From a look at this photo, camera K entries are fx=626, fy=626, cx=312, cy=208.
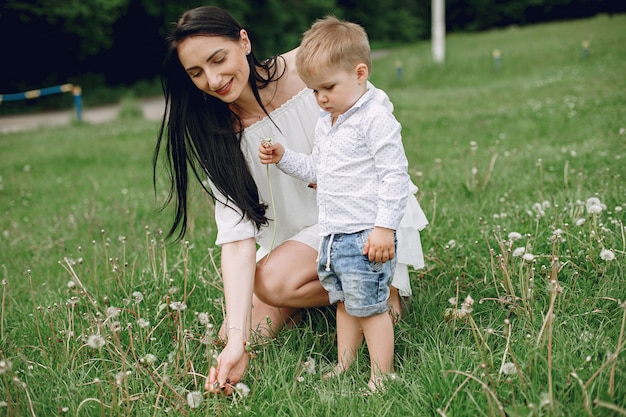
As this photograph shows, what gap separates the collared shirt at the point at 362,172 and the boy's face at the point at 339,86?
0.03 m

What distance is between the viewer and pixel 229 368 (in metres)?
2.33

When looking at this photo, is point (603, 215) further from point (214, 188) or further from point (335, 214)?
point (214, 188)

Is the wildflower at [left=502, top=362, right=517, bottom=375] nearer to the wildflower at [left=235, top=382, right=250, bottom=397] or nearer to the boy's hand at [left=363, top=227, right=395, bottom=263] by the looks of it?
the boy's hand at [left=363, top=227, right=395, bottom=263]

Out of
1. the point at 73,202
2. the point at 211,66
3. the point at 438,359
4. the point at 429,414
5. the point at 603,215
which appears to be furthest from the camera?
the point at 73,202

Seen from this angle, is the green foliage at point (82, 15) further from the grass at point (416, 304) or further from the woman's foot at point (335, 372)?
the woman's foot at point (335, 372)

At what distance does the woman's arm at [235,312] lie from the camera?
2.30 m

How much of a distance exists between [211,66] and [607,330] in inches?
73.9

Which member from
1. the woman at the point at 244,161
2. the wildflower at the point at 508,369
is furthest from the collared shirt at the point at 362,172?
the wildflower at the point at 508,369

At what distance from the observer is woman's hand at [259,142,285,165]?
98.9 inches

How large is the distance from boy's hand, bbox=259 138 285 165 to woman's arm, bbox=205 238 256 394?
0.46 m

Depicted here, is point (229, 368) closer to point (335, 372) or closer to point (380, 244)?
point (335, 372)

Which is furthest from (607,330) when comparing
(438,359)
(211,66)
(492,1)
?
(492,1)

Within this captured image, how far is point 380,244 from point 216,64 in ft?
3.54

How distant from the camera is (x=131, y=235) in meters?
4.52
